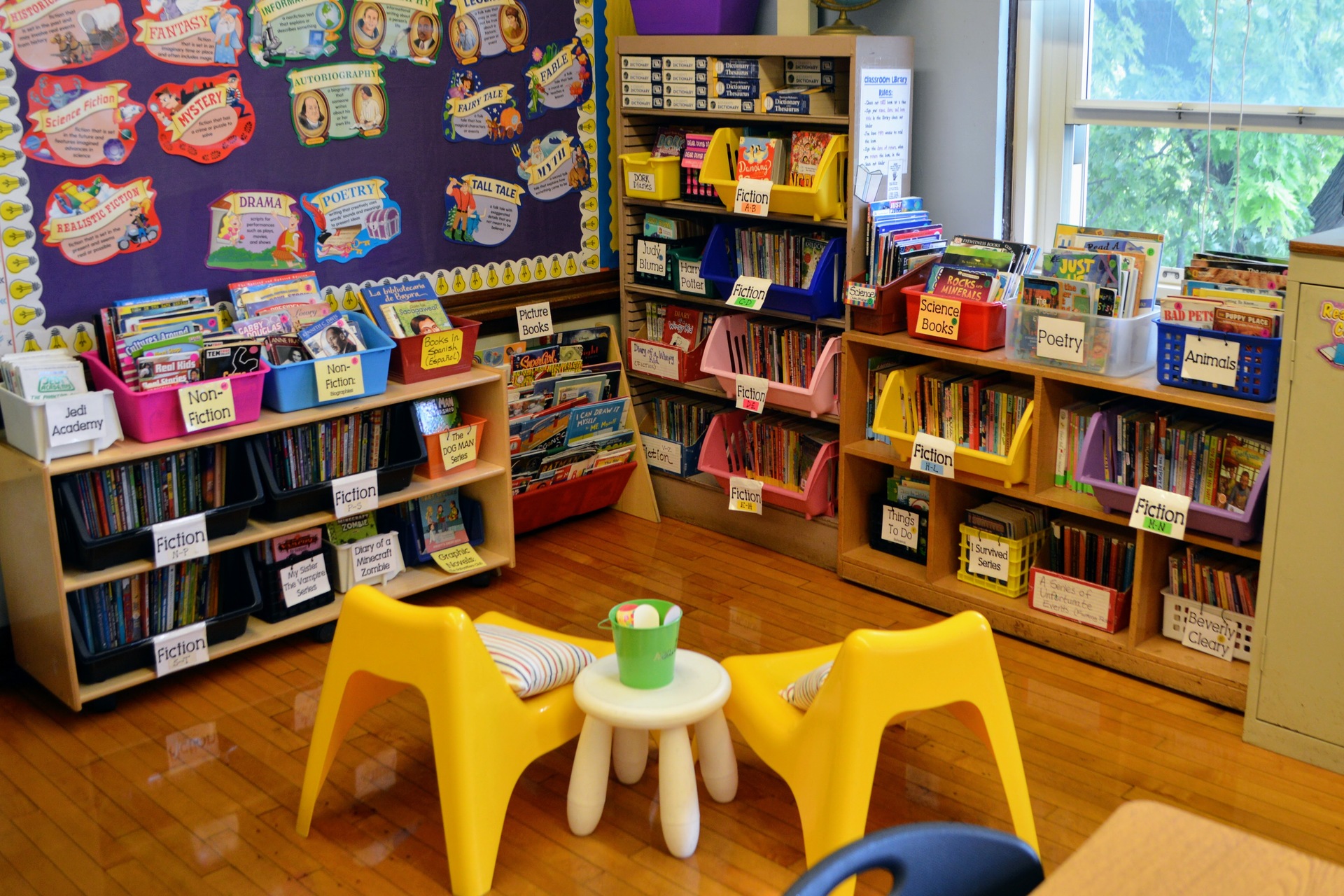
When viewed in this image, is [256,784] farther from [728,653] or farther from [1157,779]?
[1157,779]

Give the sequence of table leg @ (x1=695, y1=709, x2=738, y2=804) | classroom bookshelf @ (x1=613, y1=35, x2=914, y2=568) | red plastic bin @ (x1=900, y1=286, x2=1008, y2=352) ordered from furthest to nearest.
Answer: classroom bookshelf @ (x1=613, y1=35, x2=914, y2=568)
red plastic bin @ (x1=900, y1=286, x2=1008, y2=352)
table leg @ (x1=695, y1=709, x2=738, y2=804)

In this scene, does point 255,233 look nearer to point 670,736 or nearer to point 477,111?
point 477,111

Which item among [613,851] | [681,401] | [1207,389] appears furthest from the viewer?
[681,401]

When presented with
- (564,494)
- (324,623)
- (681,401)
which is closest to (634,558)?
(564,494)

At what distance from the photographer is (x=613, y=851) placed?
8.60 ft

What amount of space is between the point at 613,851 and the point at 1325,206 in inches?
99.0

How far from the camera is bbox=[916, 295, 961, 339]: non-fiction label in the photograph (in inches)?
139

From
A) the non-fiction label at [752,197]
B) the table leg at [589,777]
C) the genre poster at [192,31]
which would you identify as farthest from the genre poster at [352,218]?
the table leg at [589,777]

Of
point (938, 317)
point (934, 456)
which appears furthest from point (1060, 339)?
point (934, 456)

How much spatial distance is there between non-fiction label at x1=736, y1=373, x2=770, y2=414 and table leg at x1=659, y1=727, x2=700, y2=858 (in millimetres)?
1694

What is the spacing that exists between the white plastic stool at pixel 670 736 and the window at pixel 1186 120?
205cm

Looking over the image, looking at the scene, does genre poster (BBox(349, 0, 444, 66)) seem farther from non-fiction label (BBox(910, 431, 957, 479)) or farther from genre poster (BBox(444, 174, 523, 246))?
non-fiction label (BBox(910, 431, 957, 479))

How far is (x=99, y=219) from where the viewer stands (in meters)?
3.29

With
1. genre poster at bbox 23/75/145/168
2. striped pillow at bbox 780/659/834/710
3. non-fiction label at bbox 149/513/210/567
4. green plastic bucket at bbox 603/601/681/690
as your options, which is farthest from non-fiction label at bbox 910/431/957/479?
genre poster at bbox 23/75/145/168
